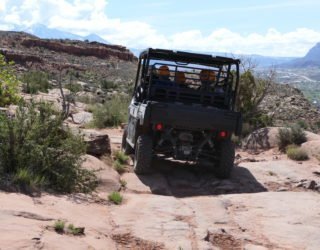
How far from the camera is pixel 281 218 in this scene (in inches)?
283

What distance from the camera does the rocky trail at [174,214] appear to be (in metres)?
5.46

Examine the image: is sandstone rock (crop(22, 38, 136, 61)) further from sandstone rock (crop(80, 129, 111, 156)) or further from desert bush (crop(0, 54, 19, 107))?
sandstone rock (crop(80, 129, 111, 156))

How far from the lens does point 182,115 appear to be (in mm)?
9352

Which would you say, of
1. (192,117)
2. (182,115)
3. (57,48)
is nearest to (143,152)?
(182,115)

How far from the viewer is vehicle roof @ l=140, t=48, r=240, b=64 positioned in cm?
1059

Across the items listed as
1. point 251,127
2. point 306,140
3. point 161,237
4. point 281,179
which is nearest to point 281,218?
point 161,237

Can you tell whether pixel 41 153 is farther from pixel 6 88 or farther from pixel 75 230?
pixel 6 88

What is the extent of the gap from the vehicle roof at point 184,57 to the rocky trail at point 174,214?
7.90 feet

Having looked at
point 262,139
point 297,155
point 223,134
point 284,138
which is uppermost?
point 223,134

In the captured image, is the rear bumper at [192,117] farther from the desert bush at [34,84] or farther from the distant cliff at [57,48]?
the distant cliff at [57,48]

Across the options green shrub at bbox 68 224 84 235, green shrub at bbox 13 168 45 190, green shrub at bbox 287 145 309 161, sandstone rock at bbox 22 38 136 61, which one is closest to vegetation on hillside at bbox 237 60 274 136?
green shrub at bbox 287 145 309 161

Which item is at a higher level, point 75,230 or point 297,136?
point 297,136

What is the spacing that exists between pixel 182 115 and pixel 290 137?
5.50 m

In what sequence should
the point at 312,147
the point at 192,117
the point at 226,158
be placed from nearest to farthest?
the point at 192,117, the point at 226,158, the point at 312,147
